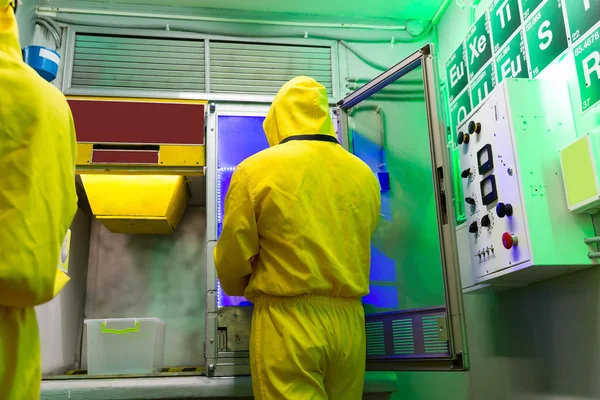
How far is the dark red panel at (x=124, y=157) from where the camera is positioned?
115 inches

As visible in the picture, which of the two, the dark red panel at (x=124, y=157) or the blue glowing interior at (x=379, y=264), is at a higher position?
the dark red panel at (x=124, y=157)

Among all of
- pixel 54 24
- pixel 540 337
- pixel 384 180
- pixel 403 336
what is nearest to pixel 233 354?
pixel 403 336

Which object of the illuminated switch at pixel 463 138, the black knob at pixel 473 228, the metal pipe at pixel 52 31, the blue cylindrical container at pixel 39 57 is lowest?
the black knob at pixel 473 228

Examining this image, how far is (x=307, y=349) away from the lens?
6.13 feet

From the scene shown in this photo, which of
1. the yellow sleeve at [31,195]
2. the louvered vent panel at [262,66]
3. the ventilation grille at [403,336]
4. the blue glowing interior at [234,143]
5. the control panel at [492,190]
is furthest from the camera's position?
the louvered vent panel at [262,66]

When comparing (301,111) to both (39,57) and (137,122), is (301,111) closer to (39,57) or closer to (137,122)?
(137,122)

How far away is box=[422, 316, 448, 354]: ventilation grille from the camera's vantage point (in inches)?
86.0

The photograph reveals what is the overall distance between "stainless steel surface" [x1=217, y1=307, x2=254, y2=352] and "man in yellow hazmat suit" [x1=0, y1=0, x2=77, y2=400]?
1.42 m

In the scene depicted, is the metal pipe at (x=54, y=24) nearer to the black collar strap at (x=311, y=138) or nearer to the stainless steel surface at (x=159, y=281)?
the stainless steel surface at (x=159, y=281)

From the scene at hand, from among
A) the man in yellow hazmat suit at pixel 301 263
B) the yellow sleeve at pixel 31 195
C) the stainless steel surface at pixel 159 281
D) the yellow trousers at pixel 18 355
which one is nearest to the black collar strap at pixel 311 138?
the man in yellow hazmat suit at pixel 301 263

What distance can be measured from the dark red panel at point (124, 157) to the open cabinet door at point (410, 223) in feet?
3.55

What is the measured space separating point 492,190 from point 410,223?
46cm

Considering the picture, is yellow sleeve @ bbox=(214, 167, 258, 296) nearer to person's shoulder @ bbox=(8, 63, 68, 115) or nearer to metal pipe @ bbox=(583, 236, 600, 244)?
person's shoulder @ bbox=(8, 63, 68, 115)

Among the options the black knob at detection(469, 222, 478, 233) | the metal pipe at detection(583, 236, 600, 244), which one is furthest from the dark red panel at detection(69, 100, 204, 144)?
the metal pipe at detection(583, 236, 600, 244)
